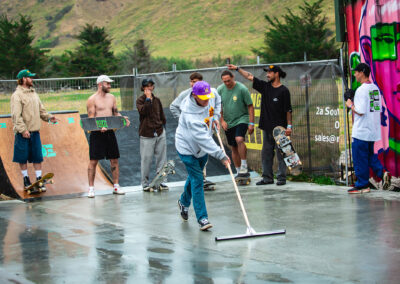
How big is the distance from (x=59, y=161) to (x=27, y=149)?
1.38 meters

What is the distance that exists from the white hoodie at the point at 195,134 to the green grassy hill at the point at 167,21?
80.4m

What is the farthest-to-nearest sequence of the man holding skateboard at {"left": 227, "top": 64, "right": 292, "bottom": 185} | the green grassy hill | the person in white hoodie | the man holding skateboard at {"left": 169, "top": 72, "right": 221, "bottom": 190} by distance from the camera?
the green grassy hill < the man holding skateboard at {"left": 227, "top": 64, "right": 292, "bottom": 185} < the man holding skateboard at {"left": 169, "top": 72, "right": 221, "bottom": 190} < the person in white hoodie

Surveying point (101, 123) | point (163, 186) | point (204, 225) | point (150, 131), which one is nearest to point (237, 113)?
point (150, 131)

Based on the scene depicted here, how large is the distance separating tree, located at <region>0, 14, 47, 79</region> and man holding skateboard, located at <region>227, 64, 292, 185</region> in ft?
173

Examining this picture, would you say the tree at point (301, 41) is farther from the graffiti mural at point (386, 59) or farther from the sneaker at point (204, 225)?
the sneaker at point (204, 225)

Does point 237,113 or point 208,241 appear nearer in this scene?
point 208,241

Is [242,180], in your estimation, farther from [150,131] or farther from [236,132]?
[150,131]

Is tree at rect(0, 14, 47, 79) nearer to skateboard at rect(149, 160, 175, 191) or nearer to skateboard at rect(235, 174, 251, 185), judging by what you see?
skateboard at rect(149, 160, 175, 191)

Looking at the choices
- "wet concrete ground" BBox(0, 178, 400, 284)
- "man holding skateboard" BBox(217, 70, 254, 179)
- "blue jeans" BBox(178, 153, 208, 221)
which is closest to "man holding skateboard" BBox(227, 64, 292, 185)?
"man holding skateboard" BBox(217, 70, 254, 179)

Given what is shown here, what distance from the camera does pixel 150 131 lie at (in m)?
11.3

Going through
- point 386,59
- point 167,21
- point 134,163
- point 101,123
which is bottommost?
point 134,163

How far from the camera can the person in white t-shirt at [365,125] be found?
923cm

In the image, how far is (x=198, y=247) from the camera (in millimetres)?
6629

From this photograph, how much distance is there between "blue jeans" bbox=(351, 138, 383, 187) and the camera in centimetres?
939
